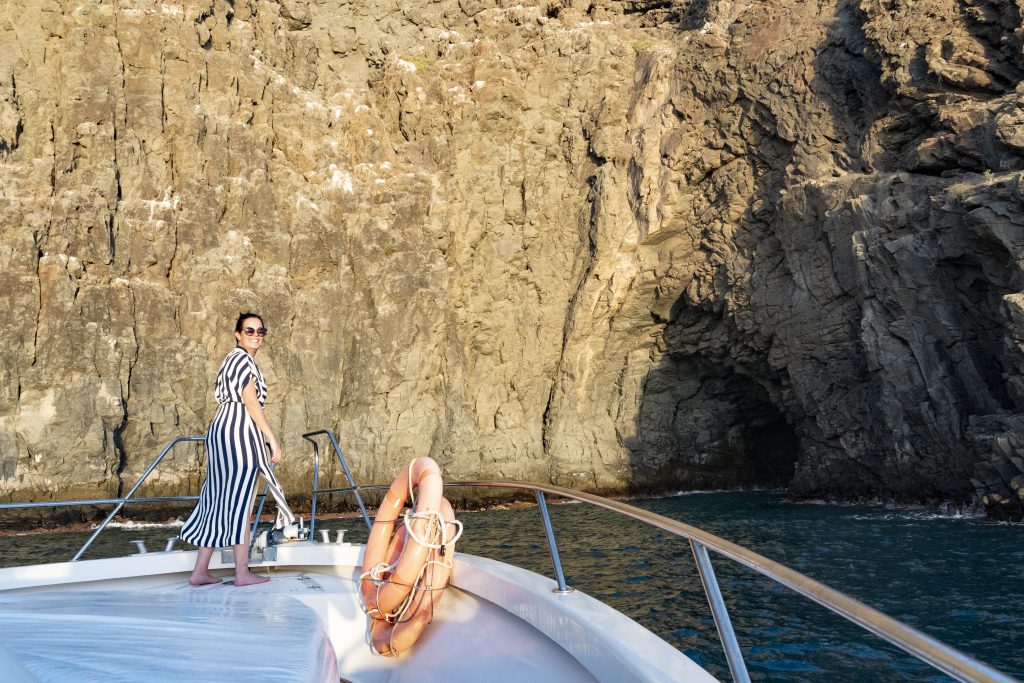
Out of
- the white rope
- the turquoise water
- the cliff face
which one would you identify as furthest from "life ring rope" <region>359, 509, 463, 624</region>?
the cliff face

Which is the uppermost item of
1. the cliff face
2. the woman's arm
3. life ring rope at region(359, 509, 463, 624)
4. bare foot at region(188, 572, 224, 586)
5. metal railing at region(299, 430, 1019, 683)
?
the cliff face

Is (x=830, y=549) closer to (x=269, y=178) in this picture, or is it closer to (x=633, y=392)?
A: (x=633, y=392)

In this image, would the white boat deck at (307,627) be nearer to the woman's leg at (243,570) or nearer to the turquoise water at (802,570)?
the woman's leg at (243,570)

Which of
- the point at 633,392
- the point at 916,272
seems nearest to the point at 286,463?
the point at 633,392

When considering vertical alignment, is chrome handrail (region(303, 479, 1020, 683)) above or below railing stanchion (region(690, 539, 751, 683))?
above

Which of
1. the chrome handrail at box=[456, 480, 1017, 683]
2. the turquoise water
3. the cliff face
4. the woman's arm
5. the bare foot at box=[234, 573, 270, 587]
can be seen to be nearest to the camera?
the chrome handrail at box=[456, 480, 1017, 683]

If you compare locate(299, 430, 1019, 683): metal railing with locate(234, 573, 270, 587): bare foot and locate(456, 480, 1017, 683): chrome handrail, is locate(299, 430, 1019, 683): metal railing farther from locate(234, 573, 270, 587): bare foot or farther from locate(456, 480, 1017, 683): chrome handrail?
locate(234, 573, 270, 587): bare foot

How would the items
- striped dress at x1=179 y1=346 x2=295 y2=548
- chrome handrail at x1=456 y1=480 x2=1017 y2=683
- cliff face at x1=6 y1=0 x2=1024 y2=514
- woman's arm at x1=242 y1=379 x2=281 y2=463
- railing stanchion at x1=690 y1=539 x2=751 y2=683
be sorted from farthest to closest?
cliff face at x1=6 y1=0 x2=1024 y2=514 → woman's arm at x1=242 y1=379 x2=281 y2=463 → striped dress at x1=179 y1=346 x2=295 y2=548 → railing stanchion at x1=690 y1=539 x2=751 y2=683 → chrome handrail at x1=456 y1=480 x2=1017 y2=683

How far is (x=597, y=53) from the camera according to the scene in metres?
23.5

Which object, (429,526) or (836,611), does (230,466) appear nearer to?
(429,526)

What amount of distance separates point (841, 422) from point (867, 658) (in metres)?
14.0

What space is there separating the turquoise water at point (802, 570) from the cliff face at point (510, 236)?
4.13m

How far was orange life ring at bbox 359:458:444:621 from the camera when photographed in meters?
2.57

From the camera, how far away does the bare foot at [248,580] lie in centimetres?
336
